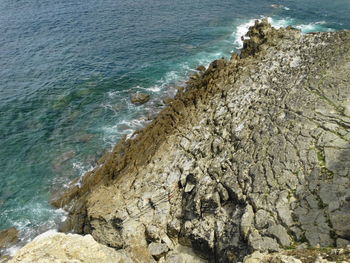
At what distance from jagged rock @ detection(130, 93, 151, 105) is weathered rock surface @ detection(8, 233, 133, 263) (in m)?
30.1

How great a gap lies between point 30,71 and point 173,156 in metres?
34.6

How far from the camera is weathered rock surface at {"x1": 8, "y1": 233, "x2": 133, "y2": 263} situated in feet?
44.7

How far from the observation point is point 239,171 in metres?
23.5

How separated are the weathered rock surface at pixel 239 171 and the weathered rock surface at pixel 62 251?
8763 mm

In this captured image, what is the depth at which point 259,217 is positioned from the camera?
760 inches

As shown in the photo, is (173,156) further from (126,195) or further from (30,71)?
(30,71)

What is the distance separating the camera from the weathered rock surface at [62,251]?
13.6 metres

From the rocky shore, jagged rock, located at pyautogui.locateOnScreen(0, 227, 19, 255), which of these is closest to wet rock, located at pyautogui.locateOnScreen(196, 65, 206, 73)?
the rocky shore

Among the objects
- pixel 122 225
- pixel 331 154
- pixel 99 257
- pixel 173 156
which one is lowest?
pixel 122 225

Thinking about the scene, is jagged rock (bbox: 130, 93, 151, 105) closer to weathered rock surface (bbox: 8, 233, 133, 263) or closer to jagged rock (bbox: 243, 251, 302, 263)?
weathered rock surface (bbox: 8, 233, 133, 263)

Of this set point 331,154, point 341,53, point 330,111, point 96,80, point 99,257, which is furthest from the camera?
point 96,80

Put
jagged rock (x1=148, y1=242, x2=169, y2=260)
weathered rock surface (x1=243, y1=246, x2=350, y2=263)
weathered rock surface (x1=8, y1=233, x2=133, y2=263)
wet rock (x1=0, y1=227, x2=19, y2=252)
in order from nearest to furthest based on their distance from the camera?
weathered rock surface (x1=243, y1=246, x2=350, y2=263) < weathered rock surface (x1=8, y1=233, x2=133, y2=263) < jagged rock (x1=148, y1=242, x2=169, y2=260) < wet rock (x1=0, y1=227, x2=19, y2=252)

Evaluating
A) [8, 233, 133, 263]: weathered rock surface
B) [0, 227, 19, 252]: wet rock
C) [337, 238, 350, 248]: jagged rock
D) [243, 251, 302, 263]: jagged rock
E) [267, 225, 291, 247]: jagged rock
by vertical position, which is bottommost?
[0, 227, 19, 252]: wet rock

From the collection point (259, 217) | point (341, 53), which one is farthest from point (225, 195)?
point (341, 53)
